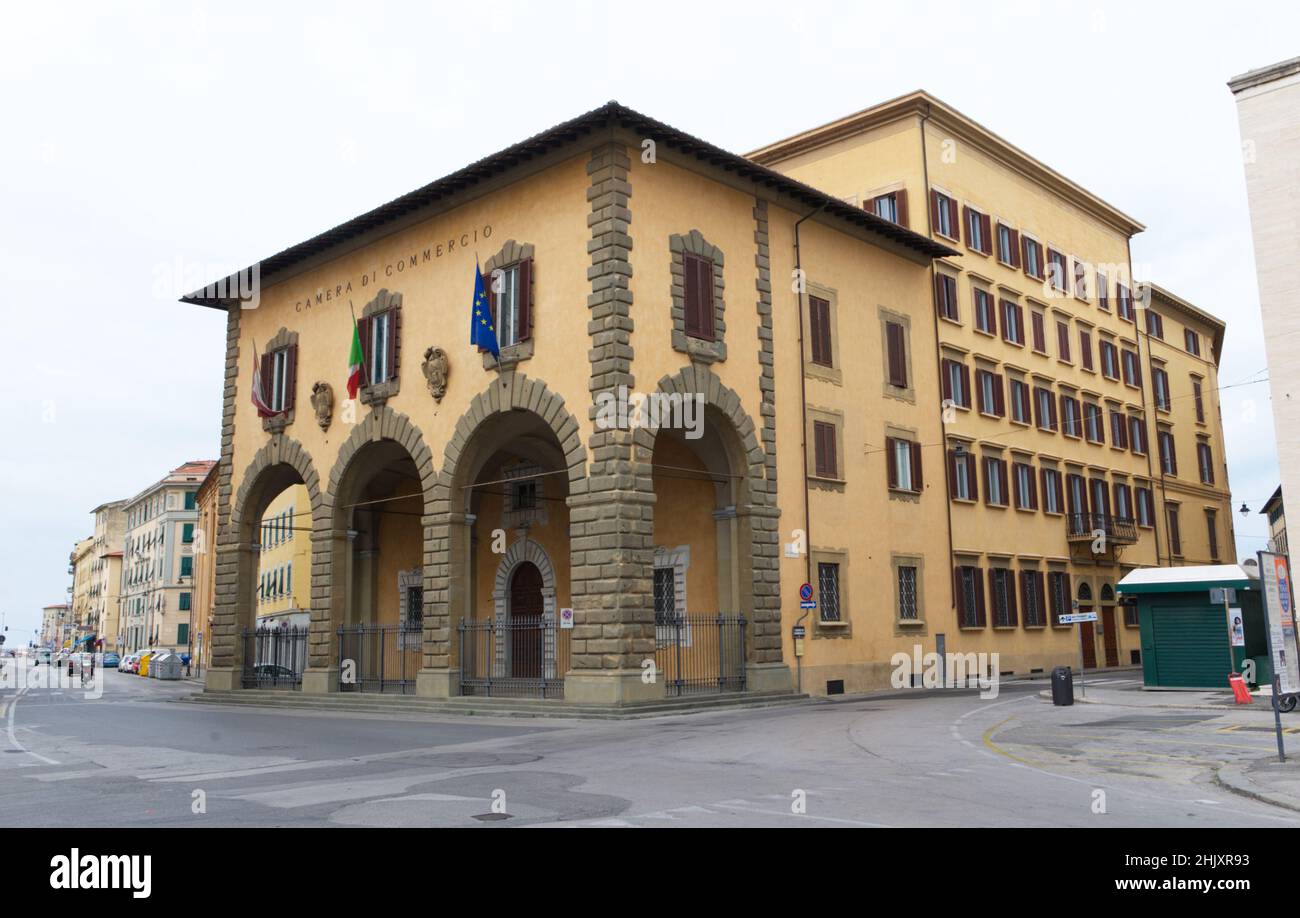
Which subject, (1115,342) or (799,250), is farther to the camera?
(1115,342)

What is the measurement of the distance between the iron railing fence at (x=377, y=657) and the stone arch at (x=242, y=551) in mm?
3637

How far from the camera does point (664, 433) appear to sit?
25.5 metres

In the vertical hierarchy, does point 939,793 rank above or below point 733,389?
below

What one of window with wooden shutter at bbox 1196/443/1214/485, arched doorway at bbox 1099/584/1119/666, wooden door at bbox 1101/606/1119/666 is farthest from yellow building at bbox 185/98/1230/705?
window with wooden shutter at bbox 1196/443/1214/485

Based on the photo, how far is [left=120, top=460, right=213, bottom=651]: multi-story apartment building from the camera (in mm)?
88312

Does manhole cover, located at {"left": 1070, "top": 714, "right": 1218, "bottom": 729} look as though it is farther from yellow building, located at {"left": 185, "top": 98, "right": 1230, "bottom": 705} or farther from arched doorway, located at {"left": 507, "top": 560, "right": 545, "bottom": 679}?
arched doorway, located at {"left": 507, "top": 560, "right": 545, "bottom": 679}

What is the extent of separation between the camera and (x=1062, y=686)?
21328 mm

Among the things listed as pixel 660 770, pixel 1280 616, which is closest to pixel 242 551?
pixel 660 770

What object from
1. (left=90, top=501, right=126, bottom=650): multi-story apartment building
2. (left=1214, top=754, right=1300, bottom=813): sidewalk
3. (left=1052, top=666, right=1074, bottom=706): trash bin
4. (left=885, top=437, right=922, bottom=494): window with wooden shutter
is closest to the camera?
(left=1214, top=754, right=1300, bottom=813): sidewalk

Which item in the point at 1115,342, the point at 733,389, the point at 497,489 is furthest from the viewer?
the point at 1115,342

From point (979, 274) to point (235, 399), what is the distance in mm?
23508

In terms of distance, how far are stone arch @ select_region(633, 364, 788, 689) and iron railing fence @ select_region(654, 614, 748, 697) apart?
0.30 m

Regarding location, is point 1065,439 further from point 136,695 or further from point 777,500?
point 136,695
